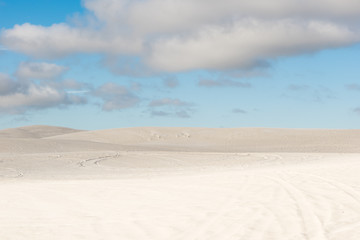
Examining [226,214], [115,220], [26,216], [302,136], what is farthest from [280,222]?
[302,136]

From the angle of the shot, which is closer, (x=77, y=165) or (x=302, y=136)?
(x=77, y=165)

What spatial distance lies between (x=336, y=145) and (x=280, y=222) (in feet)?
108

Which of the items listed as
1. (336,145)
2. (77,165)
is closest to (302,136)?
(336,145)

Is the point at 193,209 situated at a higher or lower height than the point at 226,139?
lower

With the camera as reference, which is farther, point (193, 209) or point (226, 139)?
point (226, 139)

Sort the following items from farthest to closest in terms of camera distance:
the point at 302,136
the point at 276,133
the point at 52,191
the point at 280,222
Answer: the point at 276,133
the point at 302,136
the point at 52,191
the point at 280,222

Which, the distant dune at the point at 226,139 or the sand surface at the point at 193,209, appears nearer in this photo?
the sand surface at the point at 193,209

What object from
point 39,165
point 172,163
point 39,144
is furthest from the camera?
point 39,144

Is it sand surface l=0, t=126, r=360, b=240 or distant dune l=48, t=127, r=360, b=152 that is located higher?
distant dune l=48, t=127, r=360, b=152

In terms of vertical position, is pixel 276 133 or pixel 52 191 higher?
pixel 276 133

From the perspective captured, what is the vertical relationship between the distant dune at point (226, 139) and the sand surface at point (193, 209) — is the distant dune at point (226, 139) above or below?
above

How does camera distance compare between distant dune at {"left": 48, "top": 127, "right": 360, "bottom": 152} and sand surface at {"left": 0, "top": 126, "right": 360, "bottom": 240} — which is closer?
sand surface at {"left": 0, "top": 126, "right": 360, "bottom": 240}

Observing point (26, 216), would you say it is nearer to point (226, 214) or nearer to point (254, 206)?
point (226, 214)

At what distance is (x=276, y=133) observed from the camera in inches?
1994
